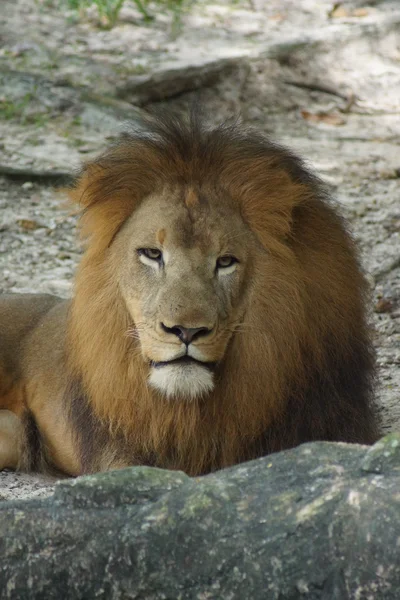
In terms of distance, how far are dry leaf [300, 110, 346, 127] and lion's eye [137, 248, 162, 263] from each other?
612 cm

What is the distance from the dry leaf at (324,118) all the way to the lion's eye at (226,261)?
6.09 m

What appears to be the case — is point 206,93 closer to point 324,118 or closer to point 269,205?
point 324,118

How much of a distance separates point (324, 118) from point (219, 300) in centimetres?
638

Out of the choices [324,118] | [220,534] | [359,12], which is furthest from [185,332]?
[359,12]

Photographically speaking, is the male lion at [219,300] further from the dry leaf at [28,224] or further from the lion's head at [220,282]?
the dry leaf at [28,224]

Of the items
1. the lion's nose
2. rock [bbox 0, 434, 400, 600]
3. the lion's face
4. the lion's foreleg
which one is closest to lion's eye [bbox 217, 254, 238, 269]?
the lion's face

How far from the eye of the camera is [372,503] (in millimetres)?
2582

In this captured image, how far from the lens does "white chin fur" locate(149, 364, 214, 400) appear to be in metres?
3.85

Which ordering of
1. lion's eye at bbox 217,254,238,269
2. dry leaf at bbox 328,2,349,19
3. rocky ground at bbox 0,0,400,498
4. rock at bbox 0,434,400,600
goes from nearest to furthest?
rock at bbox 0,434,400,600
lion's eye at bbox 217,254,238,269
rocky ground at bbox 0,0,400,498
dry leaf at bbox 328,2,349,19

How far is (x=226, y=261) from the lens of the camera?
406 cm

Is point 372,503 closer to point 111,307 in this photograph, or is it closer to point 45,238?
point 111,307

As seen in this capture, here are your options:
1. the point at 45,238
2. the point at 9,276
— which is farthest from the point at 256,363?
the point at 45,238

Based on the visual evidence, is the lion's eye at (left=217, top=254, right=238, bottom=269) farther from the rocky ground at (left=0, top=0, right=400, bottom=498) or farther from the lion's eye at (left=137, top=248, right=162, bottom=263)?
the rocky ground at (left=0, top=0, right=400, bottom=498)

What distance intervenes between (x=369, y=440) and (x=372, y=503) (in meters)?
1.80
